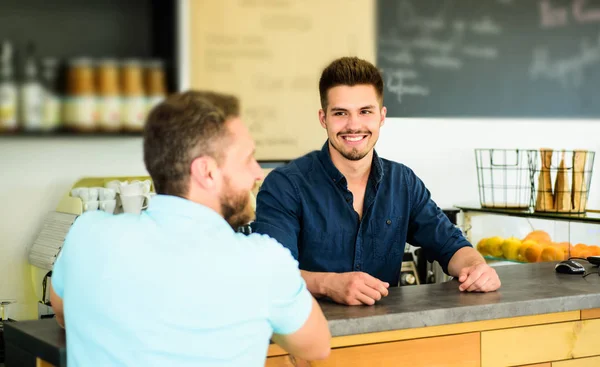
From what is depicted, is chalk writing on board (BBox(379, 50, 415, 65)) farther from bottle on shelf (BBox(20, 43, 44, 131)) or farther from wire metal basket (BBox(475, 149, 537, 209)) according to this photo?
bottle on shelf (BBox(20, 43, 44, 131))

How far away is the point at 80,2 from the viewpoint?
241cm

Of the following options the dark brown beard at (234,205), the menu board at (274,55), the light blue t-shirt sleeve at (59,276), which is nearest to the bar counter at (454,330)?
the light blue t-shirt sleeve at (59,276)

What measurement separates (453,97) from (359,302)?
2.63 meters

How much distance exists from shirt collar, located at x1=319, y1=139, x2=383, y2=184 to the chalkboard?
1626mm

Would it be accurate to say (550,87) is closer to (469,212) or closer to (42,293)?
(469,212)

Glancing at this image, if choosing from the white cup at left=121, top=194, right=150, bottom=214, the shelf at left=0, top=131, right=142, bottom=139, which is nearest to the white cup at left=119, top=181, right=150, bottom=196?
the white cup at left=121, top=194, right=150, bottom=214

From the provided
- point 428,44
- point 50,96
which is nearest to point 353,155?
point 50,96

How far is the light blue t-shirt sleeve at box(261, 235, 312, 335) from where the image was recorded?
52.3 inches

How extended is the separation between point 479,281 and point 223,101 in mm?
987

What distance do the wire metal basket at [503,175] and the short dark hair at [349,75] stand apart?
1875mm

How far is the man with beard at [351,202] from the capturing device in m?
2.45

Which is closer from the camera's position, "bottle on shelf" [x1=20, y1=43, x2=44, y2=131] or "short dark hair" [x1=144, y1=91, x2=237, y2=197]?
"short dark hair" [x1=144, y1=91, x2=237, y2=197]

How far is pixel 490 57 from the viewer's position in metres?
4.47

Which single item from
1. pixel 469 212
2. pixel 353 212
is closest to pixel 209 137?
pixel 353 212
